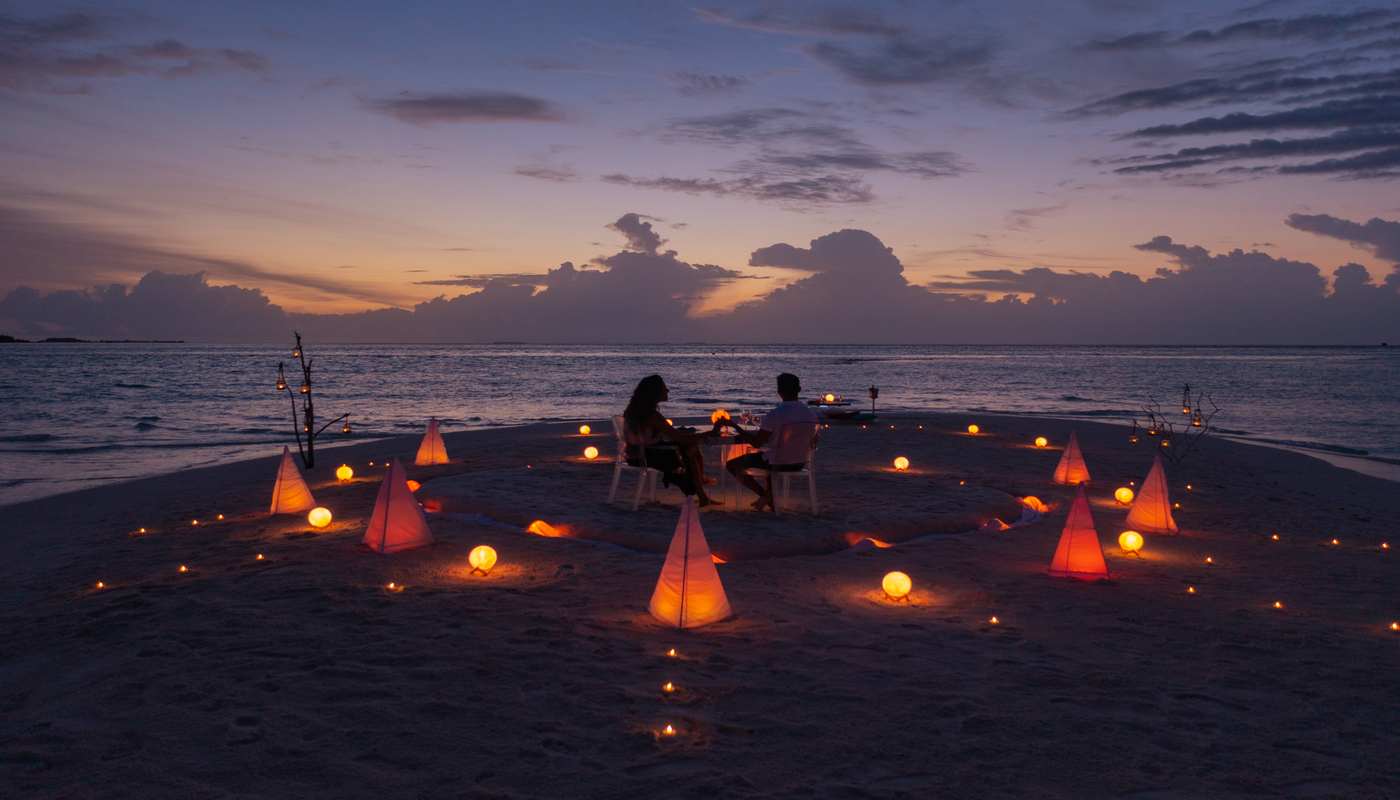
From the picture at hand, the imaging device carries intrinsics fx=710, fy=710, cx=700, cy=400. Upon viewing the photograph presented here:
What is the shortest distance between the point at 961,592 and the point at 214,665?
18.1 ft

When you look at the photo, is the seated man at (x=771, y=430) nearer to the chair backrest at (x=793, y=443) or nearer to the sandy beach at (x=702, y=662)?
the chair backrest at (x=793, y=443)

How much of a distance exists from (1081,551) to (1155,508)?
8.89ft

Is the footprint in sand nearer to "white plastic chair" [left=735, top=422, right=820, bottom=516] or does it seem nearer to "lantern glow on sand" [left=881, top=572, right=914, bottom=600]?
"lantern glow on sand" [left=881, top=572, right=914, bottom=600]

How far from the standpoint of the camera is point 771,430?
8.26 m

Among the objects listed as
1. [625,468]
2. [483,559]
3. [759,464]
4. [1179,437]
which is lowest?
[483,559]

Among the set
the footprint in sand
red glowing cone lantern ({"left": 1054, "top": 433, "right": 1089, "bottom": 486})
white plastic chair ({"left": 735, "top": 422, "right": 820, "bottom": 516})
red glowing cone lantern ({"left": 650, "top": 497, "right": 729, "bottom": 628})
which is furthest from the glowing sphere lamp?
the footprint in sand

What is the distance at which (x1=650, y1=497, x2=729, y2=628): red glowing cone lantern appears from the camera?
5.16m

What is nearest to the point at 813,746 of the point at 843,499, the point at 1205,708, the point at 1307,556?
the point at 1205,708

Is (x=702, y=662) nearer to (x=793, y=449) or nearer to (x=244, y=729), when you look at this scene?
(x=244, y=729)

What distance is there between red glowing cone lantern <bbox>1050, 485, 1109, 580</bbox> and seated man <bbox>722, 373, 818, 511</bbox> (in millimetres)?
2751

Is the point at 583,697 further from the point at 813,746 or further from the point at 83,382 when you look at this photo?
the point at 83,382

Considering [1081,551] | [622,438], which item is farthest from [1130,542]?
[622,438]

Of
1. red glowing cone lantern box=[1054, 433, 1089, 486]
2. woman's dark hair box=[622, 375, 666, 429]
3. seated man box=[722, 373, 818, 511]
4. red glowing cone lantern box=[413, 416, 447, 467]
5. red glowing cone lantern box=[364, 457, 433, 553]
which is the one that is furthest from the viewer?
red glowing cone lantern box=[413, 416, 447, 467]

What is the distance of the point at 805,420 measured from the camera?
816 cm
